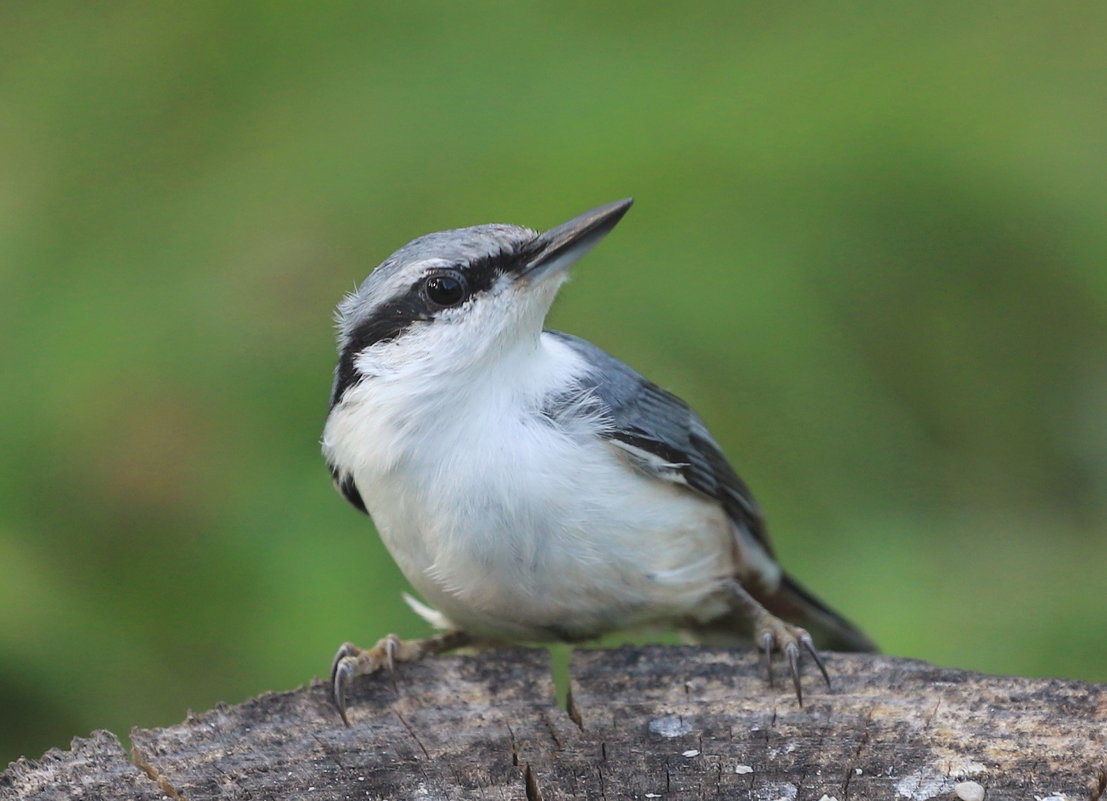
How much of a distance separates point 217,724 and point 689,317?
9.72 feet

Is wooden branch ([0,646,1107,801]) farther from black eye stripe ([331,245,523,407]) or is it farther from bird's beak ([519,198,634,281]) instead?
bird's beak ([519,198,634,281])

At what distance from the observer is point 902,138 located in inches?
242

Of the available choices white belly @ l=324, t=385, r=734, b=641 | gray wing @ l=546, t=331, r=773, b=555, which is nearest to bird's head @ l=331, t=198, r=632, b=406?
white belly @ l=324, t=385, r=734, b=641

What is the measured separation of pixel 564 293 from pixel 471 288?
1275 millimetres

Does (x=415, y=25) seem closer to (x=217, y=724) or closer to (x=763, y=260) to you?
(x=763, y=260)

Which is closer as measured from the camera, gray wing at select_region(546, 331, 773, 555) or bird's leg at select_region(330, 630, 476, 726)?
bird's leg at select_region(330, 630, 476, 726)

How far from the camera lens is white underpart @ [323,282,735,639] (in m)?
3.68

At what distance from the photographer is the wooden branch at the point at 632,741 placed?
314cm

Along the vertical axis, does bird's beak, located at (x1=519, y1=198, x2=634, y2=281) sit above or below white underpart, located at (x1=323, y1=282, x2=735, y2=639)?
above

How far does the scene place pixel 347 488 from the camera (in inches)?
163

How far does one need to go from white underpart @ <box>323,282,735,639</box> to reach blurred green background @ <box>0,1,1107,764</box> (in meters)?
1.22

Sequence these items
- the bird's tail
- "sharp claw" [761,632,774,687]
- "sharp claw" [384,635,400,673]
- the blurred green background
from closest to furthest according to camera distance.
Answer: "sharp claw" [761,632,774,687] < "sharp claw" [384,635,400,673] < the bird's tail < the blurred green background

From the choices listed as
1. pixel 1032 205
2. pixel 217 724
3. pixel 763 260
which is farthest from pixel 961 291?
pixel 217 724

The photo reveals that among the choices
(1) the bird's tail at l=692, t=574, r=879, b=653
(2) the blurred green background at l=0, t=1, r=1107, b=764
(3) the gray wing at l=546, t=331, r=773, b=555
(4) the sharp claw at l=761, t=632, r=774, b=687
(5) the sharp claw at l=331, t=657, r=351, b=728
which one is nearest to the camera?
(5) the sharp claw at l=331, t=657, r=351, b=728
